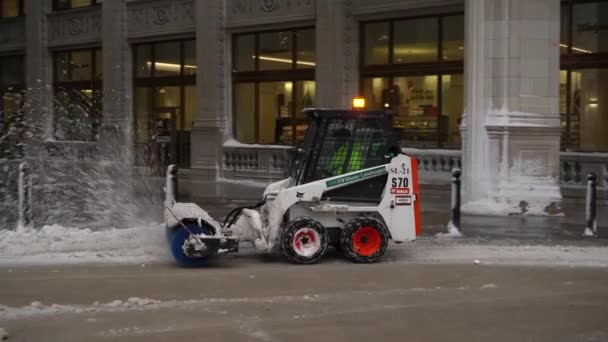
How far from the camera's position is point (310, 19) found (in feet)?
74.5

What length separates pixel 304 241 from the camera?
33.6ft

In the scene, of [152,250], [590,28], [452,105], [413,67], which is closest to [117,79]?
[413,67]

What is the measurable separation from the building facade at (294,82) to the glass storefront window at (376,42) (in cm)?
4

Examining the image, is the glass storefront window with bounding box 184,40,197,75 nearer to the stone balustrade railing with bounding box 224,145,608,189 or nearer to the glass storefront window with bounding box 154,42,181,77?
the glass storefront window with bounding box 154,42,181,77

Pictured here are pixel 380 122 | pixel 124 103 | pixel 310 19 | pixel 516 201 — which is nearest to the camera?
pixel 380 122

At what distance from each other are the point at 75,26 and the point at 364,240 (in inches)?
889

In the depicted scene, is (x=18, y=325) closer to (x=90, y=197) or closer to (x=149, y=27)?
(x=90, y=197)

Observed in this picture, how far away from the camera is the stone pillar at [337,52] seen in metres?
21.9

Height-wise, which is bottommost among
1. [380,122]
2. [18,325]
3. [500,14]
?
[18,325]

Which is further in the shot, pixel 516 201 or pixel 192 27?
pixel 192 27

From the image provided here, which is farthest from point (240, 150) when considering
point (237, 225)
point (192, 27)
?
point (237, 225)

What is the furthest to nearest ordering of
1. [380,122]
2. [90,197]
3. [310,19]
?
1. [310,19]
2. [90,197]
3. [380,122]

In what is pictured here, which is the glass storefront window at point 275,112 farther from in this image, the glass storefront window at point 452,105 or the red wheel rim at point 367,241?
the red wheel rim at point 367,241

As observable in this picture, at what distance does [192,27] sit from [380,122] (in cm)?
1626
